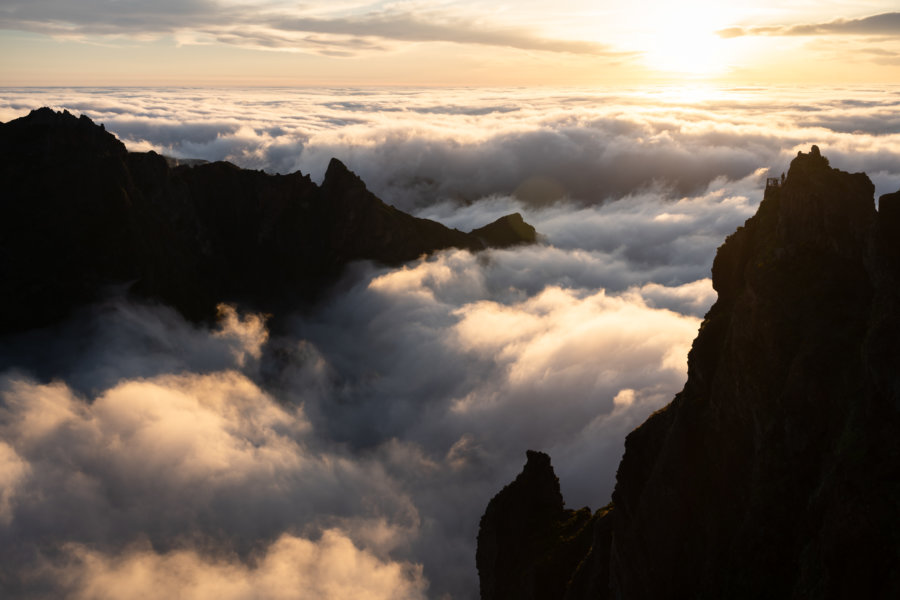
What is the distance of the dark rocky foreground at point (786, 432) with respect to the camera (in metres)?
25.4

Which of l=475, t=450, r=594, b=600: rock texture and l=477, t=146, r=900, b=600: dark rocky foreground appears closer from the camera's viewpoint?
l=477, t=146, r=900, b=600: dark rocky foreground

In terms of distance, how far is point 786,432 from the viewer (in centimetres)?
3120

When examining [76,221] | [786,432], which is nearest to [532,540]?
[786,432]

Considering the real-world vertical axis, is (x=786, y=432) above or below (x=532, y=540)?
above

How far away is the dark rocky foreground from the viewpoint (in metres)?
25.4

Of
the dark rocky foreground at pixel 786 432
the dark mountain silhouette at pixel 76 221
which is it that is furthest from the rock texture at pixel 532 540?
the dark mountain silhouette at pixel 76 221

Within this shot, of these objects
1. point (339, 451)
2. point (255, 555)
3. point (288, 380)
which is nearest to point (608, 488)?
point (339, 451)

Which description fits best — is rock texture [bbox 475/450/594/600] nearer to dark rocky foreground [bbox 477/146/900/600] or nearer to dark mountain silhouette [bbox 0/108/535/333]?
dark rocky foreground [bbox 477/146/900/600]

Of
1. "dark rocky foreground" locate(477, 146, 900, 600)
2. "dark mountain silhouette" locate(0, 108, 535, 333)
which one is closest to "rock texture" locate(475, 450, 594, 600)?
"dark rocky foreground" locate(477, 146, 900, 600)

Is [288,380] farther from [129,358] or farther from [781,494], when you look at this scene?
[781,494]

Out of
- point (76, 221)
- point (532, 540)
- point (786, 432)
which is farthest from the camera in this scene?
point (76, 221)

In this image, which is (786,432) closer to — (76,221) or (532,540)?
(532,540)

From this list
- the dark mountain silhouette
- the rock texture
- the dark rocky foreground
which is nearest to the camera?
the dark rocky foreground

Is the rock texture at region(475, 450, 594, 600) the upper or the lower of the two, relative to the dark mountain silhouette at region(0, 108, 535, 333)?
lower
